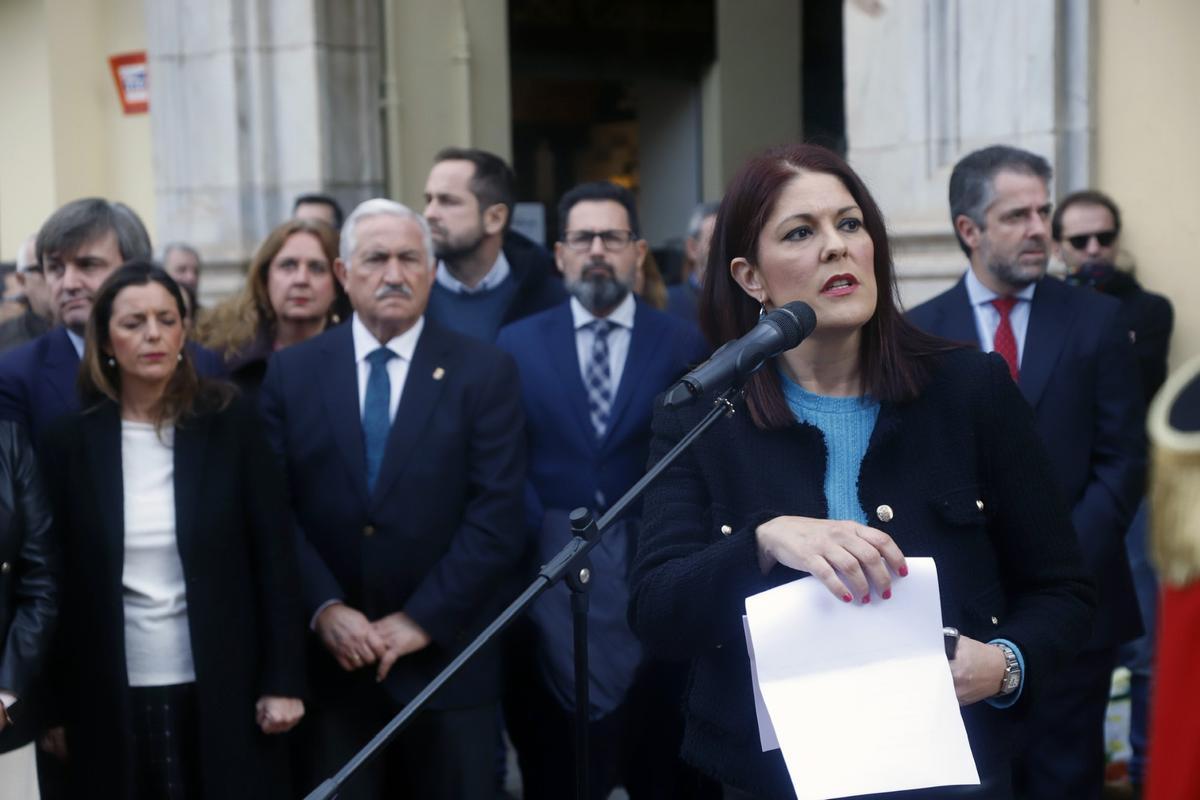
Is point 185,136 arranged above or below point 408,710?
above

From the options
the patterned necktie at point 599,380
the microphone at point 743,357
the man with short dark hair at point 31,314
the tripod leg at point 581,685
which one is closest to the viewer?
the microphone at point 743,357

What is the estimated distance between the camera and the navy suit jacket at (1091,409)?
4.77m

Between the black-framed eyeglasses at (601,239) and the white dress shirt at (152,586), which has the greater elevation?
the black-framed eyeglasses at (601,239)

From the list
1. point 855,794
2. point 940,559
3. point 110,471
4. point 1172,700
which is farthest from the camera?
point 110,471

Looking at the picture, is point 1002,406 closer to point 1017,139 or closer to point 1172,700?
point 1172,700

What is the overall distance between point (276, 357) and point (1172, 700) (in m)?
3.84

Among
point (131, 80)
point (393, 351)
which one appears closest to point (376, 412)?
point (393, 351)

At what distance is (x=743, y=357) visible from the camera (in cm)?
280

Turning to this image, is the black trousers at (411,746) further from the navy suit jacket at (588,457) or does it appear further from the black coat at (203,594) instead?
the navy suit jacket at (588,457)

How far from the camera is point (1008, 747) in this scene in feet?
9.61

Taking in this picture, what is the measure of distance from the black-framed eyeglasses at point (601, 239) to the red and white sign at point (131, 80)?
7382 millimetres

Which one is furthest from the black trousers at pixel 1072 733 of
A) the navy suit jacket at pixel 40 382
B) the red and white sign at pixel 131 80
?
the red and white sign at pixel 131 80

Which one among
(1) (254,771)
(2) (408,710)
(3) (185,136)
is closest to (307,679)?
(1) (254,771)

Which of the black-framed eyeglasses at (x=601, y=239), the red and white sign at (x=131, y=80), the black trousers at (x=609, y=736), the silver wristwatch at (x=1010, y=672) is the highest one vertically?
the red and white sign at (x=131, y=80)
